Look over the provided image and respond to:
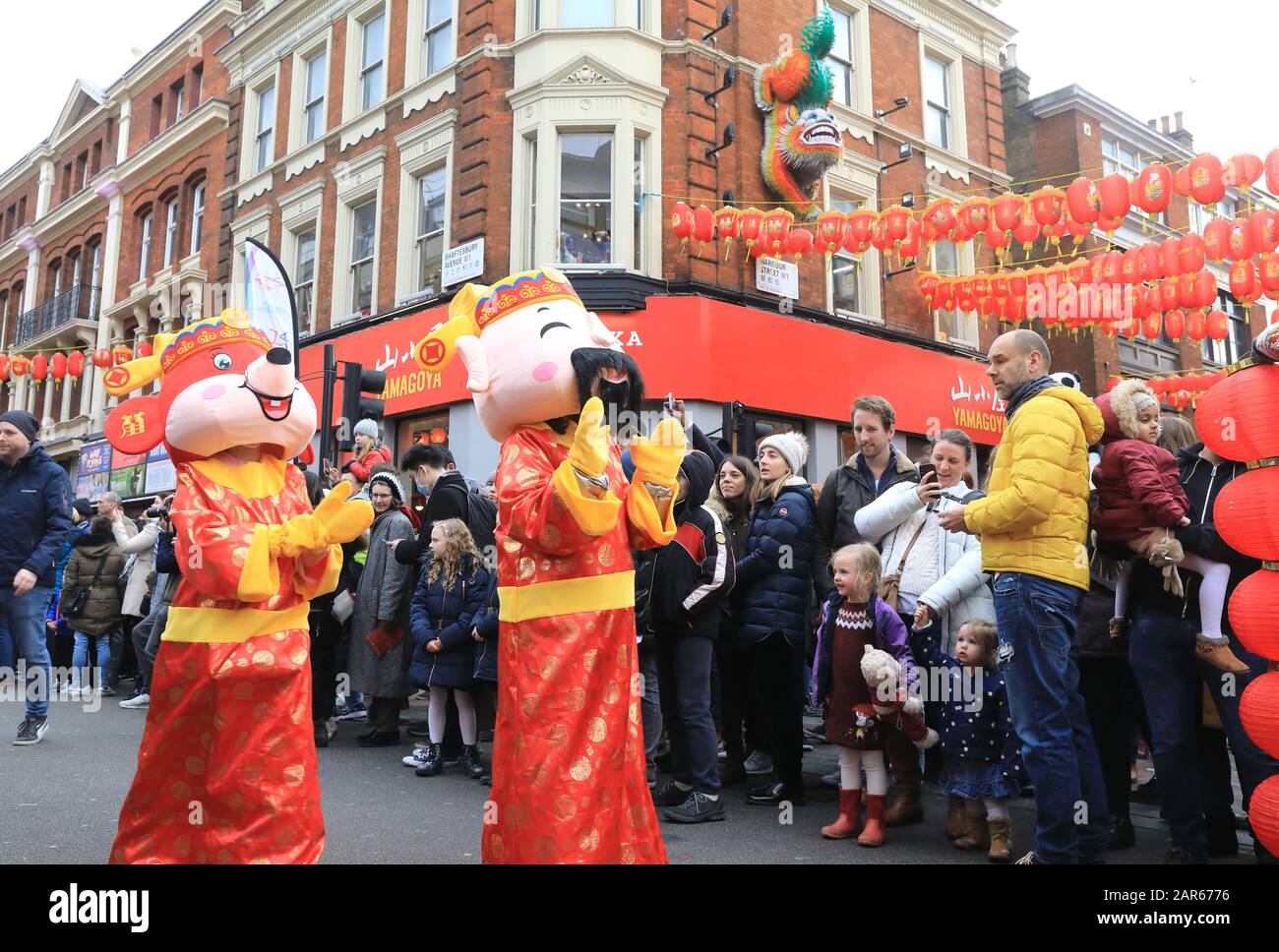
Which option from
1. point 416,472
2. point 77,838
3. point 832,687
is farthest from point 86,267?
point 832,687

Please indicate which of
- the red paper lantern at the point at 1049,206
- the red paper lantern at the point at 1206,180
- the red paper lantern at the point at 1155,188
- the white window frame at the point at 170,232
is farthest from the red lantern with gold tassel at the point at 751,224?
the white window frame at the point at 170,232

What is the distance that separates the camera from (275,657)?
337cm

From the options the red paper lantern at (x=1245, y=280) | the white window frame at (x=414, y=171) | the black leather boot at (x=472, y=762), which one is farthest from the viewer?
the white window frame at (x=414, y=171)

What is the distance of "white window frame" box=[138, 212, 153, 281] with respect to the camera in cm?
2217

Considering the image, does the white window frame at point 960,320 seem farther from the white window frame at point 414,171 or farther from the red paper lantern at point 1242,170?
the white window frame at point 414,171

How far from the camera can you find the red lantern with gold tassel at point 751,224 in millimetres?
12266

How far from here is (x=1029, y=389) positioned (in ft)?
12.8

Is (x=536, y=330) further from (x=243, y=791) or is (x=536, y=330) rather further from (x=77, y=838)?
(x=77, y=838)

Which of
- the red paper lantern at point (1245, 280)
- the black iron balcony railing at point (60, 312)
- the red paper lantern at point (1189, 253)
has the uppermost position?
the black iron balcony railing at point (60, 312)

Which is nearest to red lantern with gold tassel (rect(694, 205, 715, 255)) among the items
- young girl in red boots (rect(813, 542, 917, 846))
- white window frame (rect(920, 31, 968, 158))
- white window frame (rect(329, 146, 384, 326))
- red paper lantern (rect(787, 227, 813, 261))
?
red paper lantern (rect(787, 227, 813, 261))

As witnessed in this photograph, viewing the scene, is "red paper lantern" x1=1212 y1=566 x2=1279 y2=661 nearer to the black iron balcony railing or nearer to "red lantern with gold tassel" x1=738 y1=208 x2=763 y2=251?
"red lantern with gold tassel" x1=738 y1=208 x2=763 y2=251

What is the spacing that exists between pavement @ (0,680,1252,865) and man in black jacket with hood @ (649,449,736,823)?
0.24 meters

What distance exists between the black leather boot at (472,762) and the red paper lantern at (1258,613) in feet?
13.9

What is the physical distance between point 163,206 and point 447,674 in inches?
795
